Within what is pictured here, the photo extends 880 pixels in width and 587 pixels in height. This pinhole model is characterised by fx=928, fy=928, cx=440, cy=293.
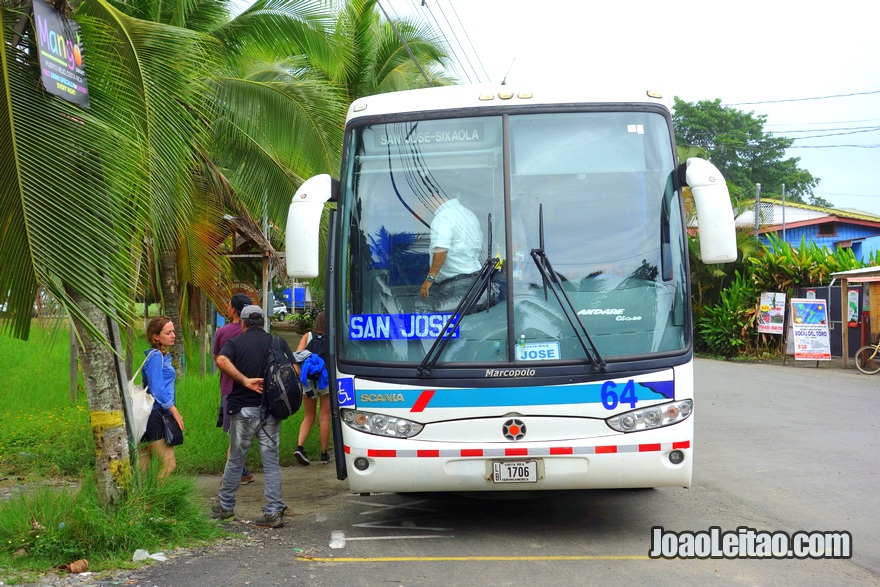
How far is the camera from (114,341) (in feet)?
21.9

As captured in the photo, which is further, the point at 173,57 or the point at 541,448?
the point at 173,57

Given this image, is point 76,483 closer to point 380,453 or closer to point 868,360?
point 380,453

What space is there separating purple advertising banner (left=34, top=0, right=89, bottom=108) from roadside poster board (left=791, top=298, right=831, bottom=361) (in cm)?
1934

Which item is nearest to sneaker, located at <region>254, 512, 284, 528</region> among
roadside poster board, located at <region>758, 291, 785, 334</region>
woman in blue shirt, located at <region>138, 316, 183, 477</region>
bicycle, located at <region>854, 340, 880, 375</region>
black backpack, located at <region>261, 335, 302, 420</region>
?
black backpack, located at <region>261, 335, 302, 420</region>

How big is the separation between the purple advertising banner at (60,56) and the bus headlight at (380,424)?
108 inches

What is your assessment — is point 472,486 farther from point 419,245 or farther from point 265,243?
point 265,243

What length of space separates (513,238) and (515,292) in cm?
39

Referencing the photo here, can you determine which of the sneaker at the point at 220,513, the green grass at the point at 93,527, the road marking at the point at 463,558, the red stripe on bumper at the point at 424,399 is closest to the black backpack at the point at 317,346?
the sneaker at the point at 220,513

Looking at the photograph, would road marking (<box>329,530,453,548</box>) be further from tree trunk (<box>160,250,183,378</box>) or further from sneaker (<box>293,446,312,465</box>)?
tree trunk (<box>160,250,183,378</box>)

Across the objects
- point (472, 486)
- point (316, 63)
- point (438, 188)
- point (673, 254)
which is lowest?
point (472, 486)

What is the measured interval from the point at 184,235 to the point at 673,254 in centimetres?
795

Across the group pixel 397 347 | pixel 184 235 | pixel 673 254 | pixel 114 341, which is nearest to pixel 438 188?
pixel 397 347

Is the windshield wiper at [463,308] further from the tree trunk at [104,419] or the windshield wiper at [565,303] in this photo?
the tree trunk at [104,419]

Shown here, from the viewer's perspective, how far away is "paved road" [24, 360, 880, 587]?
5645 mm
